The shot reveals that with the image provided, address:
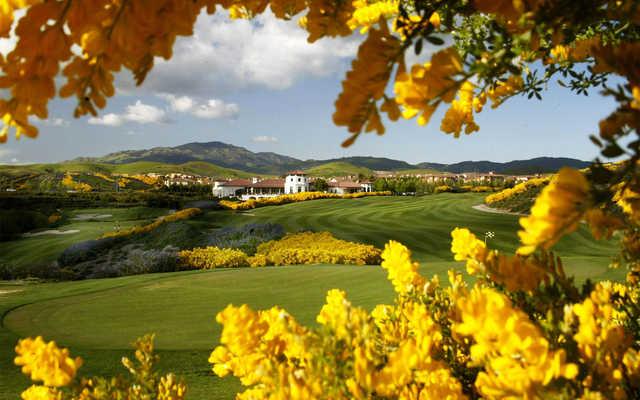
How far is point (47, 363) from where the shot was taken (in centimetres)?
162

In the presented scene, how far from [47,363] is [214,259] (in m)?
16.0

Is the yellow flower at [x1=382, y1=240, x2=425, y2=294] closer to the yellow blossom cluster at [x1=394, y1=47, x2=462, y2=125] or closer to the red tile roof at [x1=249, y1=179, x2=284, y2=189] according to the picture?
the yellow blossom cluster at [x1=394, y1=47, x2=462, y2=125]

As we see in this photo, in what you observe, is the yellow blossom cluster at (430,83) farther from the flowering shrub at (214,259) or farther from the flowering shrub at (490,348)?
the flowering shrub at (214,259)

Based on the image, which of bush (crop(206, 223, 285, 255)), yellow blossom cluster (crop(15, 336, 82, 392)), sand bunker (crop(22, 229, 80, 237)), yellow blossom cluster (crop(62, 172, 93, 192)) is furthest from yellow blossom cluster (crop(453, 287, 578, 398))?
yellow blossom cluster (crop(62, 172, 93, 192))

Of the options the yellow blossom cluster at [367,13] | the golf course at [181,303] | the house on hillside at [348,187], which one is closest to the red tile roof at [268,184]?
the house on hillside at [348,187]

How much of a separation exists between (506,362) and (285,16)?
58.3 inches

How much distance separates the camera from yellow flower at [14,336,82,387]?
5.29ft

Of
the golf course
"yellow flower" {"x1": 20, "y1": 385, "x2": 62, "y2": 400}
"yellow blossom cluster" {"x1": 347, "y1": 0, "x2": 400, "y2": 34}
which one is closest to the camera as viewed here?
"yellow blossom cluster" {"x1": 347, "y1": 0, "x2": 400, "y2": 34}

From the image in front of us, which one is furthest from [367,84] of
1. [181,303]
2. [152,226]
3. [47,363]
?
[152,226]

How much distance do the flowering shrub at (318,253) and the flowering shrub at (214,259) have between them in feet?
3.90

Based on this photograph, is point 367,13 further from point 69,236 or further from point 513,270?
point 69,236

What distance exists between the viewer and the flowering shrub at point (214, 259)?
54.5ft

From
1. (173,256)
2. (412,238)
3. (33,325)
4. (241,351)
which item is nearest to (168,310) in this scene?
(33,325)

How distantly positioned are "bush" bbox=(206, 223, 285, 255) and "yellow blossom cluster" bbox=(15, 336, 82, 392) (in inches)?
697
